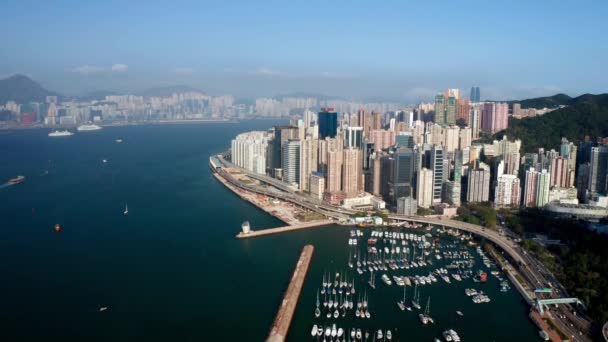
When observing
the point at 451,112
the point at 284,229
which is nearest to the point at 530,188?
the point at 284,229

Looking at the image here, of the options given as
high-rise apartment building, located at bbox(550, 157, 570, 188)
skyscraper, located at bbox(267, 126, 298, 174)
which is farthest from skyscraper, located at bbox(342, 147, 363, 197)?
high-rise apartment building, located at bbox(550, 157, 570, 188)

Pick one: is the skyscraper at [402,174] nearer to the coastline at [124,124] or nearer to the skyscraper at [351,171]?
the skyscraper at [351,171]

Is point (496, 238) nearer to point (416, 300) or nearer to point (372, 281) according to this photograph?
point (372, 281)

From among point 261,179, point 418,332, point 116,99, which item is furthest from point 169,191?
point 116,99

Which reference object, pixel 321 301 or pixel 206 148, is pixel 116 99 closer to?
pixel 206 148

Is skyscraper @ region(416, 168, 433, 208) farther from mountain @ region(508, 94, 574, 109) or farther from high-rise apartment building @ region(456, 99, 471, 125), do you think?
mountain @ region(508, 94, 574, 109)
